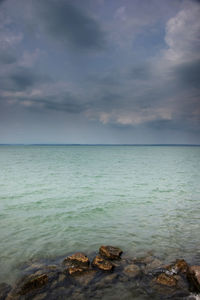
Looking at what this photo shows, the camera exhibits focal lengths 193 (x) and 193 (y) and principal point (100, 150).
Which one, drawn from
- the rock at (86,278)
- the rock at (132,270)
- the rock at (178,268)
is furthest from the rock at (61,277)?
the rock at (178,268)

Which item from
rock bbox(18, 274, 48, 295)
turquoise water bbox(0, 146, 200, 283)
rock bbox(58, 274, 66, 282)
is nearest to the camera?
rock bbox(18, 274, 48, 295)

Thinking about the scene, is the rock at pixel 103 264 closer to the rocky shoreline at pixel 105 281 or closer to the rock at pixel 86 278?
the rocky shoreline at pixel 105 281

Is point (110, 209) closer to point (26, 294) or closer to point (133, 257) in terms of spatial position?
point (133, 257)

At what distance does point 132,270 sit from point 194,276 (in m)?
2.03

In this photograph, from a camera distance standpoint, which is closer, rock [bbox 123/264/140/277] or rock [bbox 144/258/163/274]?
rock [bbox 123/264/140/277]

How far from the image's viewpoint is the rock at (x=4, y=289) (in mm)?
5676

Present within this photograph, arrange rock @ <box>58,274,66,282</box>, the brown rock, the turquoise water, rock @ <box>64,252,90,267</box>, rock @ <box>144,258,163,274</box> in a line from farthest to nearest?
the turquoise water < rock @ <box>64,252,90,267</box> < rock @ <box>144,258,163,274</box> < the brown rock < rock @ <box>58,274,66,282</box>

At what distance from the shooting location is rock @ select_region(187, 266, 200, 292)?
19.2 ft

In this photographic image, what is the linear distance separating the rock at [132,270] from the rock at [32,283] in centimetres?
275

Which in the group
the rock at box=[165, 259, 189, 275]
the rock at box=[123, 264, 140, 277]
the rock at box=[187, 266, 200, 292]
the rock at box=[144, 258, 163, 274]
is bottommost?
the rock at box=[144, 258, 163, 274]

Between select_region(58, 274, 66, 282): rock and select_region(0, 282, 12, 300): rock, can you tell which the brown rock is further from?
select_region(0, 282, 12, 300): rock

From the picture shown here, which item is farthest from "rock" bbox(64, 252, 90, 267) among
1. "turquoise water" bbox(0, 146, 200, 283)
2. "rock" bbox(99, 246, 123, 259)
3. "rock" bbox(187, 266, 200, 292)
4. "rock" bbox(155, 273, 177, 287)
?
"rock" bbox(187, 266, 200, 292)

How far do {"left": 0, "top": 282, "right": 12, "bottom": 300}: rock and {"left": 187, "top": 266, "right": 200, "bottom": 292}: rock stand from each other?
18.7ft

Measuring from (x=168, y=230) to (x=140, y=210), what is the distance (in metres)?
3.80
